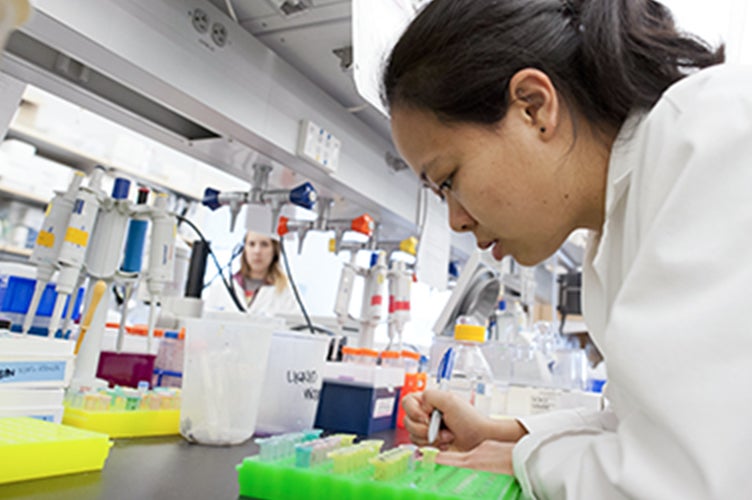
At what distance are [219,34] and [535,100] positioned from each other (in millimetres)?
1058

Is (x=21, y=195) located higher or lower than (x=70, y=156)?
lower

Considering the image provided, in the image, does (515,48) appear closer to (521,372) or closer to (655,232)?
(655,232)

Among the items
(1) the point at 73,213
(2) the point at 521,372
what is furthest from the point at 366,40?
(2) the point at 521,372

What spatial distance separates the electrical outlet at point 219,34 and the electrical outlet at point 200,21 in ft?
0.08

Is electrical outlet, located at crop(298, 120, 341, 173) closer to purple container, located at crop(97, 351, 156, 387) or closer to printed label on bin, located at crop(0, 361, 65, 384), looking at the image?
purple container, located at crop(97, 351, 156, 387)

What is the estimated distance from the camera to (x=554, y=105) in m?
0.69

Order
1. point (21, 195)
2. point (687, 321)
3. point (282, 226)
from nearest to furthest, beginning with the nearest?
point (687, 321) → point (282, 226) → point (21, 195)

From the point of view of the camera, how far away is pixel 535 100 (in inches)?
27.3

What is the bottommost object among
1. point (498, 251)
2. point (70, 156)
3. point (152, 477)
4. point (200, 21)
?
point (152, 477)

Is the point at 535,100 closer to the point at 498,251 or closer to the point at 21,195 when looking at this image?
the point at 498,251

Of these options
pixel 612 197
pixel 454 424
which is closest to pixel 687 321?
pixel 612 197

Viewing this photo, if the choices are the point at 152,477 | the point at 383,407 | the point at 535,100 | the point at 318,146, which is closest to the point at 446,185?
the point at 535,100

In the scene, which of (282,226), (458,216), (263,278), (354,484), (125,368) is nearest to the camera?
(354,484)

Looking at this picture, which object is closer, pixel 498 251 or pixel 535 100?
pixel 535 100
